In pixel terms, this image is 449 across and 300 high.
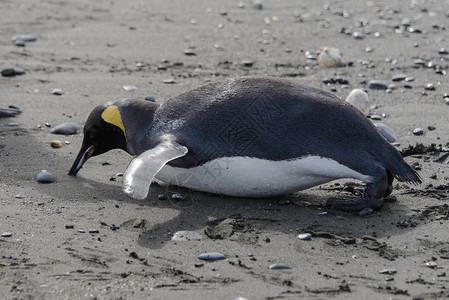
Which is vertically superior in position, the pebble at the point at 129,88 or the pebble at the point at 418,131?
the pebble at the point at 418,131

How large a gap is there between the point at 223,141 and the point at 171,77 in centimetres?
295

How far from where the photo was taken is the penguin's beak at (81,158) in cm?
463

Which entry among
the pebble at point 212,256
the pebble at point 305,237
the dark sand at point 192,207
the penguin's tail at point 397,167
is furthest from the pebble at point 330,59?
the pebble at point 212,256

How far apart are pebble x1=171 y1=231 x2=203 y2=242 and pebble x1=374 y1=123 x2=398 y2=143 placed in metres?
2.11

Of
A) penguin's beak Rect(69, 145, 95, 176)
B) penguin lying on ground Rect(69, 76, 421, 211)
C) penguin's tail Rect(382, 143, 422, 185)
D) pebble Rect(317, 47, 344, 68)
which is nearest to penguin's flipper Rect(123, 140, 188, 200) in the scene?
penguin lying on ground Rect(69, 76, 421, 211)

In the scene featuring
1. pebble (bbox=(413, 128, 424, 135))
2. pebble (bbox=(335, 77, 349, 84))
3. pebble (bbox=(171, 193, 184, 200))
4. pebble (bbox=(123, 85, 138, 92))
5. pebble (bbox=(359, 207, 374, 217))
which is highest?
pebble (bbox=(359, 207, 374, 217))

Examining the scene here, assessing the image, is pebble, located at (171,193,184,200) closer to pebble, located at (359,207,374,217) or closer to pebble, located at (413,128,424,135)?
pebble, located at (359,207,374,217)

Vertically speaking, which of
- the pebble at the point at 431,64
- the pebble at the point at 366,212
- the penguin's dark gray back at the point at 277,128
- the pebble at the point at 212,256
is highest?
the penguin's dark gray back at the point at 277,128

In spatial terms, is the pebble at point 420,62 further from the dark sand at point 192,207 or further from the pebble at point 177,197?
the pebble at point 177,197

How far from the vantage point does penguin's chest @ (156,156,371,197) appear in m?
3.97

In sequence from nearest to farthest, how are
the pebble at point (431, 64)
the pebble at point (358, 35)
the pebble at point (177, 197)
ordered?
the pebble at point (177, 197)
the pebble at point (431, 64)
the pebble at point (358, 35)

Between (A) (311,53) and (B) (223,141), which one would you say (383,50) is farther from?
(B) (223,141)

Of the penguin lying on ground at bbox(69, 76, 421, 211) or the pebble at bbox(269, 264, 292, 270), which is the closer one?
the pebble at bbox(269, 264, 292, 270)

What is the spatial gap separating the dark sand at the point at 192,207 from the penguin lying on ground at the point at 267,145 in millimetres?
145
